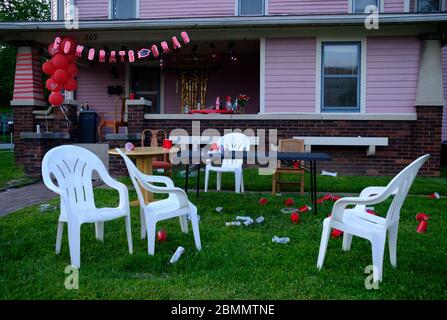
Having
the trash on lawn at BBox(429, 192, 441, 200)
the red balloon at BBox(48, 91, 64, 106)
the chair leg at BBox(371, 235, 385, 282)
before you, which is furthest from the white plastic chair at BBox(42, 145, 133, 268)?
the red balloon at BBox(48, 91, 64, 106)

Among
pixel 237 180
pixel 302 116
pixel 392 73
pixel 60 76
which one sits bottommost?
pixel 237 180

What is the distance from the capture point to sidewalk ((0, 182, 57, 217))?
18.6 feet

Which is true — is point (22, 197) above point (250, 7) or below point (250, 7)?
below

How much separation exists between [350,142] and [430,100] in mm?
1822

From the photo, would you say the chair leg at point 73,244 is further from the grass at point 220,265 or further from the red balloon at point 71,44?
the red balloon at point 71,44

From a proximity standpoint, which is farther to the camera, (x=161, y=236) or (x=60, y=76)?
(x=60, y=76)

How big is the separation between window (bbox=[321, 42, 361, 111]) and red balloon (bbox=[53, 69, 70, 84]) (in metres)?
5.62

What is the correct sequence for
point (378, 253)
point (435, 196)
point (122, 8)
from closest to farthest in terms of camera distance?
point (378, 253) → point (435, 196) → point (122, 8)

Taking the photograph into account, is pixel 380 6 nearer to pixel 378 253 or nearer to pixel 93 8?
pixel 93 8

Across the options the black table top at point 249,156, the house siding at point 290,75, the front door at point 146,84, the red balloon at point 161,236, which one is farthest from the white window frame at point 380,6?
the red balloon at point 161,236

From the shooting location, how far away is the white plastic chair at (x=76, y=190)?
332cm

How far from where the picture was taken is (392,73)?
9016 millimetres

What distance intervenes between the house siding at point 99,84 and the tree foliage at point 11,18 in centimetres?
1223

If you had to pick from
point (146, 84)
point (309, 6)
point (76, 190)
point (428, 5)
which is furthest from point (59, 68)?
point (428, 5)
